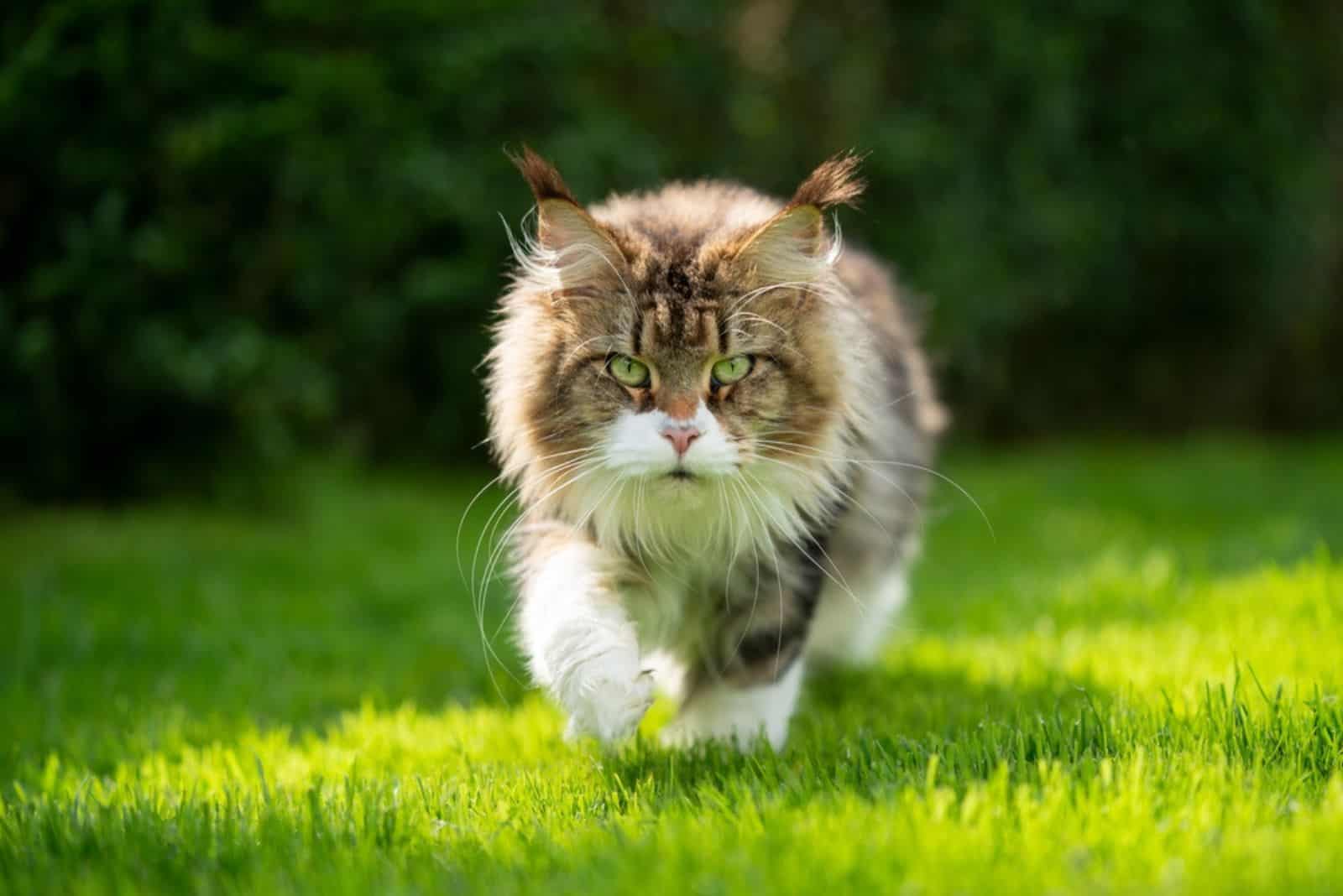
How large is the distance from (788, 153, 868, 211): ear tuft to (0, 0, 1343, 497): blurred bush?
3869mm

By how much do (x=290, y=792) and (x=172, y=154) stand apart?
4.55 metres

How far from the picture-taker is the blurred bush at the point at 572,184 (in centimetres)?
642

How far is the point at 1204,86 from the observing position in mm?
9375

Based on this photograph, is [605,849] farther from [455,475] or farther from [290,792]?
[455,475]

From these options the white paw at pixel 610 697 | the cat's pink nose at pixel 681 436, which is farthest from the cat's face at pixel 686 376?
the white paw at pixel 610 697

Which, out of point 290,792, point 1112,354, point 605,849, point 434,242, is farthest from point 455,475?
point 605,849

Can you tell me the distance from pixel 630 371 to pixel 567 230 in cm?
39

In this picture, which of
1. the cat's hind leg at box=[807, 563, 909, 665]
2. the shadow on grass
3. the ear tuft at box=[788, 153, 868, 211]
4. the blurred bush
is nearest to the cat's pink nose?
the ear tuft at box=[788, 153, 868, 211]

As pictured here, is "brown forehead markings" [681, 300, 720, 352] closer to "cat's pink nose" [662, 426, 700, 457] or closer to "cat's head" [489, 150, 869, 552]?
"cat's head" [489, 150, 869, 552]

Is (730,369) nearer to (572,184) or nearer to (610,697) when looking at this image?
(610,697)

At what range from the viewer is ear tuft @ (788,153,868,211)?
2.90 metres

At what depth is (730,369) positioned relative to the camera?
9.77 ft

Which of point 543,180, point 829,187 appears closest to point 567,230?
point 543,180

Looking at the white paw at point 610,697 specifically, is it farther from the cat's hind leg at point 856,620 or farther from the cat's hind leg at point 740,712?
the cat's hind leg at point 856,620
